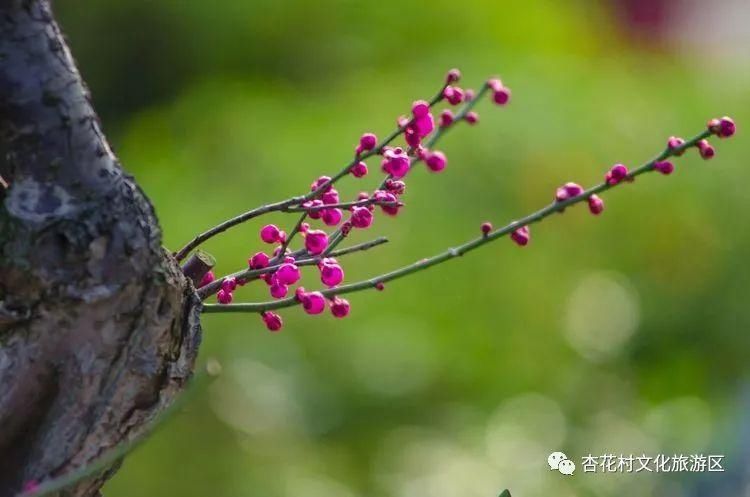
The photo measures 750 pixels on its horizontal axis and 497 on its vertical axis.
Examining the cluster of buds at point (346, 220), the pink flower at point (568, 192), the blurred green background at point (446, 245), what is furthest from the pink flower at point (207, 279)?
the blurred green background at point (446, 245)

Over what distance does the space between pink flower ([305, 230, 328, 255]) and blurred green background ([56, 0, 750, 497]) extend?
1331 mm

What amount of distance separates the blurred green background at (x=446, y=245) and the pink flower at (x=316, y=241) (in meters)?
1.33

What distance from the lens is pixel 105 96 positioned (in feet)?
12.6

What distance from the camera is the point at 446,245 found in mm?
2863

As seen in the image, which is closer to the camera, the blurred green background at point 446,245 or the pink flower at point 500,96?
the pink flower at point 500,96

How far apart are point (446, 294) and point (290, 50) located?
1448 millimetres

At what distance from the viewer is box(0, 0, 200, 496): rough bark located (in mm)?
576

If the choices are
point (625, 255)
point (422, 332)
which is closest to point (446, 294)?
point (422, 332)

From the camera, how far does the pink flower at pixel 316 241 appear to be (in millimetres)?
739

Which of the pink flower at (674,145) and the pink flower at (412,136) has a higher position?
the pink flower at (674,145)

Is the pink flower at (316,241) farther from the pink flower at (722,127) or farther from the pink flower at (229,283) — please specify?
the pink flower at (722,127)

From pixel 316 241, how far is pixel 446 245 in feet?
6.99

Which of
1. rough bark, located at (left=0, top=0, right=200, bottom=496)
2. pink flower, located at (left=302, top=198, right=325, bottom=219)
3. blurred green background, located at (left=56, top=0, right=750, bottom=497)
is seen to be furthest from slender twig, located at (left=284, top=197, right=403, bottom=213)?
blurred green background, located at (left=56, top=0, right=750, bottom=497)

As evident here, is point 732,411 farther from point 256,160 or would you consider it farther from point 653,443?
point 256,160
